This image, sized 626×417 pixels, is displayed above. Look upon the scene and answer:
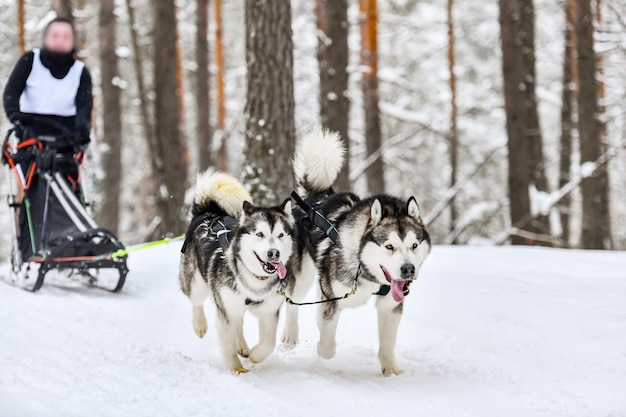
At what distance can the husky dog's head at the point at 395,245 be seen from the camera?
413 cm

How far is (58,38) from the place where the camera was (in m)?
6.45

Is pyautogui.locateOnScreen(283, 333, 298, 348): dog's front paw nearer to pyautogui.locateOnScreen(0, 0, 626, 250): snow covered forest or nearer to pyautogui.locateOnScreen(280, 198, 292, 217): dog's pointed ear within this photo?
pyautogui.locateOnScreen(280, 198, 292, 217): dog's pointed ear

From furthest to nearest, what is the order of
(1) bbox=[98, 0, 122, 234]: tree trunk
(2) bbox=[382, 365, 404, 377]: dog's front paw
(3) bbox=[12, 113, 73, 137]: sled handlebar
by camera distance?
(1) bbox=[98, 0, 122, 234]: tree trunk, (3) bbox=[12, 113, 73, 137]: sled handlebar, (2) bbox=[382, 365, 404, 377]: dog's front paw

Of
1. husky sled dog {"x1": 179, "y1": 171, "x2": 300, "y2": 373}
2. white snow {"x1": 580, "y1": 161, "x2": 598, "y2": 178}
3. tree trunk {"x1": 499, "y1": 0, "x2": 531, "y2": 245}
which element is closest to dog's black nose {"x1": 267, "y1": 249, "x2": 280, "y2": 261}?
husky sled dog {"x1": 179, "y1": 171, "x2": 300, "y2": 373}

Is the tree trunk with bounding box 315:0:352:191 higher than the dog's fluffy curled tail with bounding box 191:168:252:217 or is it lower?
higher

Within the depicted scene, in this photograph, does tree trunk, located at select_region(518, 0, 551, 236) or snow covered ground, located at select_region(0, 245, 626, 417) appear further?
tree trunk, located at select_region(518, 0, 551, 236)

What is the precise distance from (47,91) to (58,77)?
0.57 feet

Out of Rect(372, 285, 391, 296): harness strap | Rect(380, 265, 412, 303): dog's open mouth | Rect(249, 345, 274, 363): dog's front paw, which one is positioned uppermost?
Rect(380, 265, 412, 303): dog's open mouth

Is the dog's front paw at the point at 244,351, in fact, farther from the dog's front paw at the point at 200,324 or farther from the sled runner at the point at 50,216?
the sled runner at the point at 50,216

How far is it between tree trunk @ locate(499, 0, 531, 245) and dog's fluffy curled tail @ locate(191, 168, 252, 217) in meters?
6.93

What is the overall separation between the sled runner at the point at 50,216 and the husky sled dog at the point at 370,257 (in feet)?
7.02

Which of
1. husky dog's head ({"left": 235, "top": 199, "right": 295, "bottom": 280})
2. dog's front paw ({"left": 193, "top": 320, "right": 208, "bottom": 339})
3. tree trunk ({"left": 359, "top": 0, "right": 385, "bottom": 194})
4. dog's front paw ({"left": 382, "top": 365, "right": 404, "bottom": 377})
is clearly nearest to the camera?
husky dog's head ({"left": 235, "top": 199, "right": 295, "bottom": 280})

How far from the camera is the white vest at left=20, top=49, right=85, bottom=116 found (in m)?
6.45

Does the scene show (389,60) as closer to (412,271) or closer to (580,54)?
(580,54)
